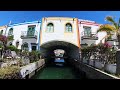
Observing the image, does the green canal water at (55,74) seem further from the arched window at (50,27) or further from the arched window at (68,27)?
the arched window at (68,27)

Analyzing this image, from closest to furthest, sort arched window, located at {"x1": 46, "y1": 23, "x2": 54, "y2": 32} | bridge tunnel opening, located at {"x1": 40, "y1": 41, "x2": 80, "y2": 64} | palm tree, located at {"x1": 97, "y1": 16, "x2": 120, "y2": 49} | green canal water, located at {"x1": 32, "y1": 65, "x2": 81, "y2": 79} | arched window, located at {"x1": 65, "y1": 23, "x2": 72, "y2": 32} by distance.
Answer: palm tree, located at {"x1": 97, "y1": 16, "x2": 120, "y2": 49}
green canal water, located at {"x1": 32, "y1": 65, "x2": 81, "y2": 79}
arched window, located at {"x1": 46, "y1": 23, "x2": 54, "y2": 32}
arched window, located at {"x1": 65, "y1": 23, "x2": 72, "y2": 32}
bridge tunnel opening, located at {"x1": 40, "y1": 41, "x2": 80, "y2": 64}

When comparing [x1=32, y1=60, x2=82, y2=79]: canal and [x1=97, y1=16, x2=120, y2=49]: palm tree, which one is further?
[x1=32, y1=60, x2=82, y2=79]: canal

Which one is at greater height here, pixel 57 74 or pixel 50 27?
pixel 50 27

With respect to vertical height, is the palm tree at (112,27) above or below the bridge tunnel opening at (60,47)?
above

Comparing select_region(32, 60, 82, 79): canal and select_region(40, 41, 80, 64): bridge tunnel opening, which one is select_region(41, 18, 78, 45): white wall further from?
select_region(32, 60, 82, 79): canal

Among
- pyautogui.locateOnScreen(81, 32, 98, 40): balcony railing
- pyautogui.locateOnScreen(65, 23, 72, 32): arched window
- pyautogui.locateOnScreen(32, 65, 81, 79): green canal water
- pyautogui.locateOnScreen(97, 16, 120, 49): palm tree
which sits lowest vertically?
pyautogui.locateOnScreen(32, 65, 81, 79): green canal water

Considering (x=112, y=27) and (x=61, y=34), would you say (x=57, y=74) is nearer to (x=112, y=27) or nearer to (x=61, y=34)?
(x=61, y=34)

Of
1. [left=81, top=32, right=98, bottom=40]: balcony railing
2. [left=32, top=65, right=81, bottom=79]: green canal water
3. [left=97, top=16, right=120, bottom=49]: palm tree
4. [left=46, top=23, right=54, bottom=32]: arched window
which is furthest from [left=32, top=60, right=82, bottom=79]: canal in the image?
[left=97, top=16, right=120, bottom=49]: palm tree

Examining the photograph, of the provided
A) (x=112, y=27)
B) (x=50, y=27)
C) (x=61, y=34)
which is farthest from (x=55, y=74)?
(x=112, y=27)

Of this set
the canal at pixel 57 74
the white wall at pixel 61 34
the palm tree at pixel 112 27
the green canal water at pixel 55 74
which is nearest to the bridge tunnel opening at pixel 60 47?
the white wall at pixel 61 34

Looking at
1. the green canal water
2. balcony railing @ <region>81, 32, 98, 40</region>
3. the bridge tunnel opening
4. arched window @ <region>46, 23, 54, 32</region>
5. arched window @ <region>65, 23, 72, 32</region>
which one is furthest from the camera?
the bridge tunnel opening

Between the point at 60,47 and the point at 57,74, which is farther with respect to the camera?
the point at 60,47
